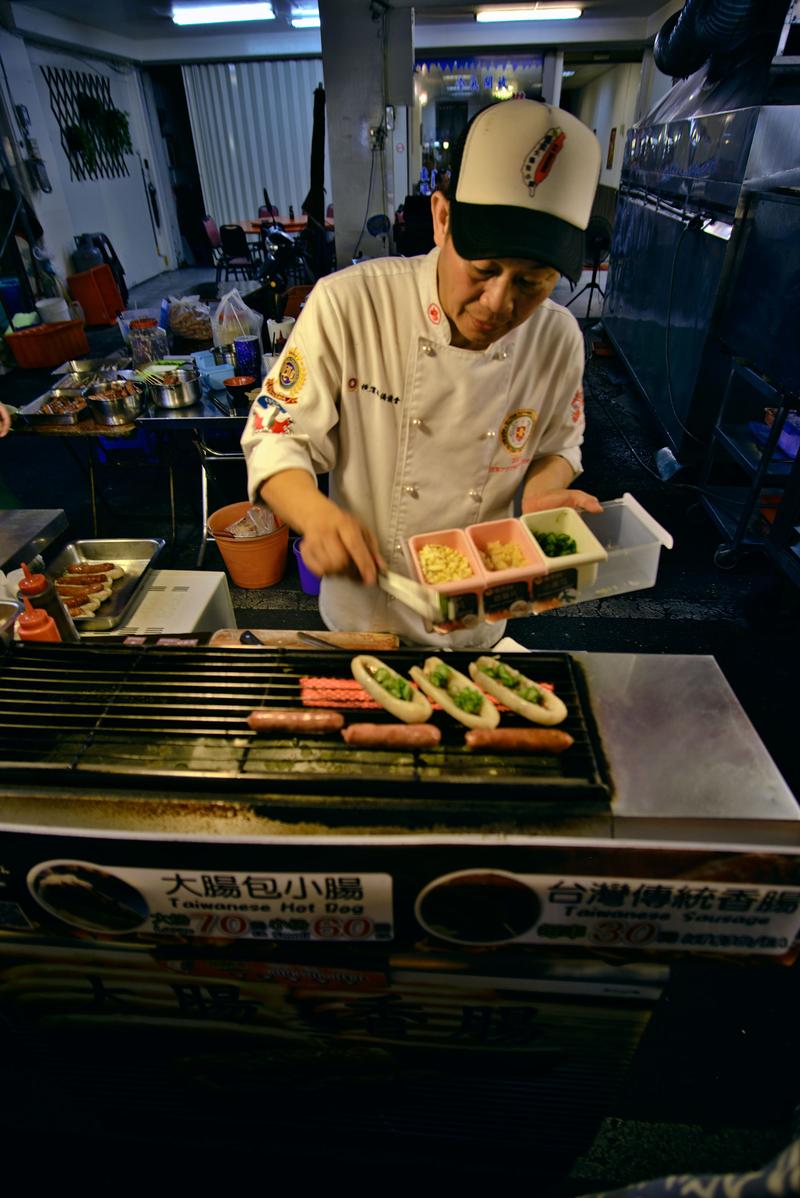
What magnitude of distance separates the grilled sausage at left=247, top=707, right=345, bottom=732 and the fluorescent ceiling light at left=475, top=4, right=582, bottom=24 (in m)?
16.0

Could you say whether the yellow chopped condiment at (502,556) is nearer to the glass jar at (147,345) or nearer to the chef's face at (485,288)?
the chef's face at (485,288)

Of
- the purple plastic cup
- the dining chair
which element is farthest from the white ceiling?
the purple plastic cup

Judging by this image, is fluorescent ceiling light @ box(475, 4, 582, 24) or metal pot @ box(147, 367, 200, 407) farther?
fluorescent ceiling light @ box(475, 4, 582, 24)

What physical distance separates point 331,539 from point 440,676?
447 millimetres

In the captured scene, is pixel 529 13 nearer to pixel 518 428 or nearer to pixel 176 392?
pixel 176 392

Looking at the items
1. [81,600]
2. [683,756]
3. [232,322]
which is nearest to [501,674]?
[683,756]

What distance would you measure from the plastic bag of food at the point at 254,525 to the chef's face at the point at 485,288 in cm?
336

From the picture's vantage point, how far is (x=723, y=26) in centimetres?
550

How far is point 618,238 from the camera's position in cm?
988

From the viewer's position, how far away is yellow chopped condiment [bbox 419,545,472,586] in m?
1.59

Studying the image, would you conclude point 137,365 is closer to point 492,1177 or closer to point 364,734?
point 364,734

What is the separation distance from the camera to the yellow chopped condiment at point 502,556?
65.9 inches

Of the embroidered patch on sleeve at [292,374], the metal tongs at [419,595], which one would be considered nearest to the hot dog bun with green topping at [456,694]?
the metal tongs at [419,595]

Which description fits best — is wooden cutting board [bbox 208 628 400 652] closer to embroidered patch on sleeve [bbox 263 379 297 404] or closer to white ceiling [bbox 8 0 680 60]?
embroidered patch on sleeve [bbox 263 379 297 404]
